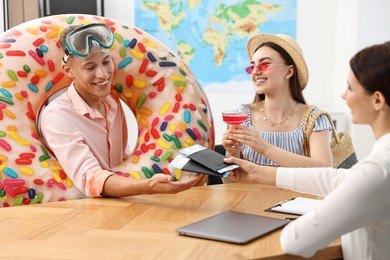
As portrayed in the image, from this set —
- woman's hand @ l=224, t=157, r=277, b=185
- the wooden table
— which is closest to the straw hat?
the wooden table

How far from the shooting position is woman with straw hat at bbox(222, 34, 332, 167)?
2486mm

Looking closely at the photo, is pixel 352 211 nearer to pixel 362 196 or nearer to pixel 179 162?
pixel 362 196

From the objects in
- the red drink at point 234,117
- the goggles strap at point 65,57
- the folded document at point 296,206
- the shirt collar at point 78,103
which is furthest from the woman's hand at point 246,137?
the goggles strap at point 65,57

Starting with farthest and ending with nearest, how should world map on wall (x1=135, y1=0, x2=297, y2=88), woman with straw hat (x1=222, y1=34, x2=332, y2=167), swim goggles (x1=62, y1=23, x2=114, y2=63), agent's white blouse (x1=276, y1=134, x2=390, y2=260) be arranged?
world map on wall (x1=135, y1=0, x2=297, y2=88), woman with straw hat (x1=222, y1=34, x2=332, y2=167), swim goggles (x1=62, y1=23, x2=114, y2=63), agent's white blouse (x1=276, y1=134, x2=390, y2=260)

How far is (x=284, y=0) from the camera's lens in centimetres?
475

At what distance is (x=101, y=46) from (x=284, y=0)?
113 inches

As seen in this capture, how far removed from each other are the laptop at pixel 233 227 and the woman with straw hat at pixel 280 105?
0.70m

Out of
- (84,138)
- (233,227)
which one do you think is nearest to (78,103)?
(84,138)

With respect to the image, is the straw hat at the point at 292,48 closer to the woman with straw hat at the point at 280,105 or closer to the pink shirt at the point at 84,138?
the woman with straw hat at the point at 280,105

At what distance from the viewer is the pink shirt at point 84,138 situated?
2.05 meters

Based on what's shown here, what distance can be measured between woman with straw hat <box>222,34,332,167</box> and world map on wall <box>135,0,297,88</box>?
205 cm

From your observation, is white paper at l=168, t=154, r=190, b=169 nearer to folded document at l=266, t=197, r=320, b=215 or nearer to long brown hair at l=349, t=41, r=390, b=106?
folded document at l=266, t=197, r=320, b=215

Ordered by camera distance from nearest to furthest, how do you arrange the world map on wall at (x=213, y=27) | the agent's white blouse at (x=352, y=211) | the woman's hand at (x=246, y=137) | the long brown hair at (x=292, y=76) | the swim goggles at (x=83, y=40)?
the agent's white blouse at (x=352, y=211), the swim goggles at (x=83, y=40), the woman's hand at (x=246, y=137), the long brown hair at (x=292, y=76), the world map on wall at (x=213, y=27)

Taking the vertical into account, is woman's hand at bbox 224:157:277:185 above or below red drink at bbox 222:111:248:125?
below
